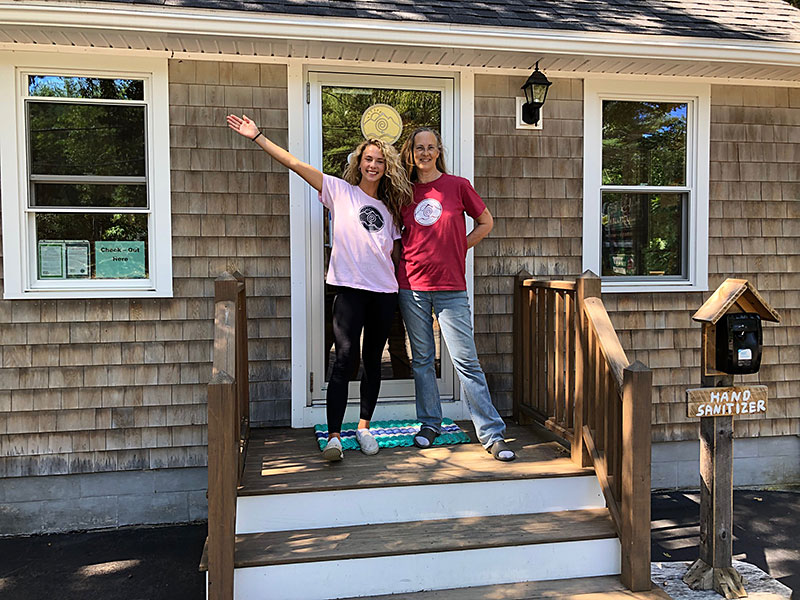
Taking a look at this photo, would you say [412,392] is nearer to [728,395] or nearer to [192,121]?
[728,395]

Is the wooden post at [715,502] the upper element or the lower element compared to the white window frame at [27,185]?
lower

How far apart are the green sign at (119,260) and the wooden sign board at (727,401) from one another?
3029 millimetres

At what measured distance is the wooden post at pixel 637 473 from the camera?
108 inches

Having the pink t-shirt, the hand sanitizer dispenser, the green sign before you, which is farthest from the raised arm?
the hand sanitizer dispenser

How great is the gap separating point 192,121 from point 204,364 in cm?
143

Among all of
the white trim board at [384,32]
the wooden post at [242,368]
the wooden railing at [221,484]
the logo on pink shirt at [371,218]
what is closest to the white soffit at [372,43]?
the white trim board at [384,32]

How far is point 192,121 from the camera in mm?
3742

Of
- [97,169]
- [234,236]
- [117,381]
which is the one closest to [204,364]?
[117,381]

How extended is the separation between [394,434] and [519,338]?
1.02 metres

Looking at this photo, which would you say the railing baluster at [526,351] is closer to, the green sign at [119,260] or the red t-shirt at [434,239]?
the red t-shirt at [434,239]

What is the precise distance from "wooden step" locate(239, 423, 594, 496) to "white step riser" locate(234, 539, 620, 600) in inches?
13.6

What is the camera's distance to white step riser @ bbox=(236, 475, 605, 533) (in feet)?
9.52

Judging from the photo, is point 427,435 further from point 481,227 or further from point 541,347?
point 481,227

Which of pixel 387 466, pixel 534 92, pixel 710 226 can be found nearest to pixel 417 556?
pixel 387 466
